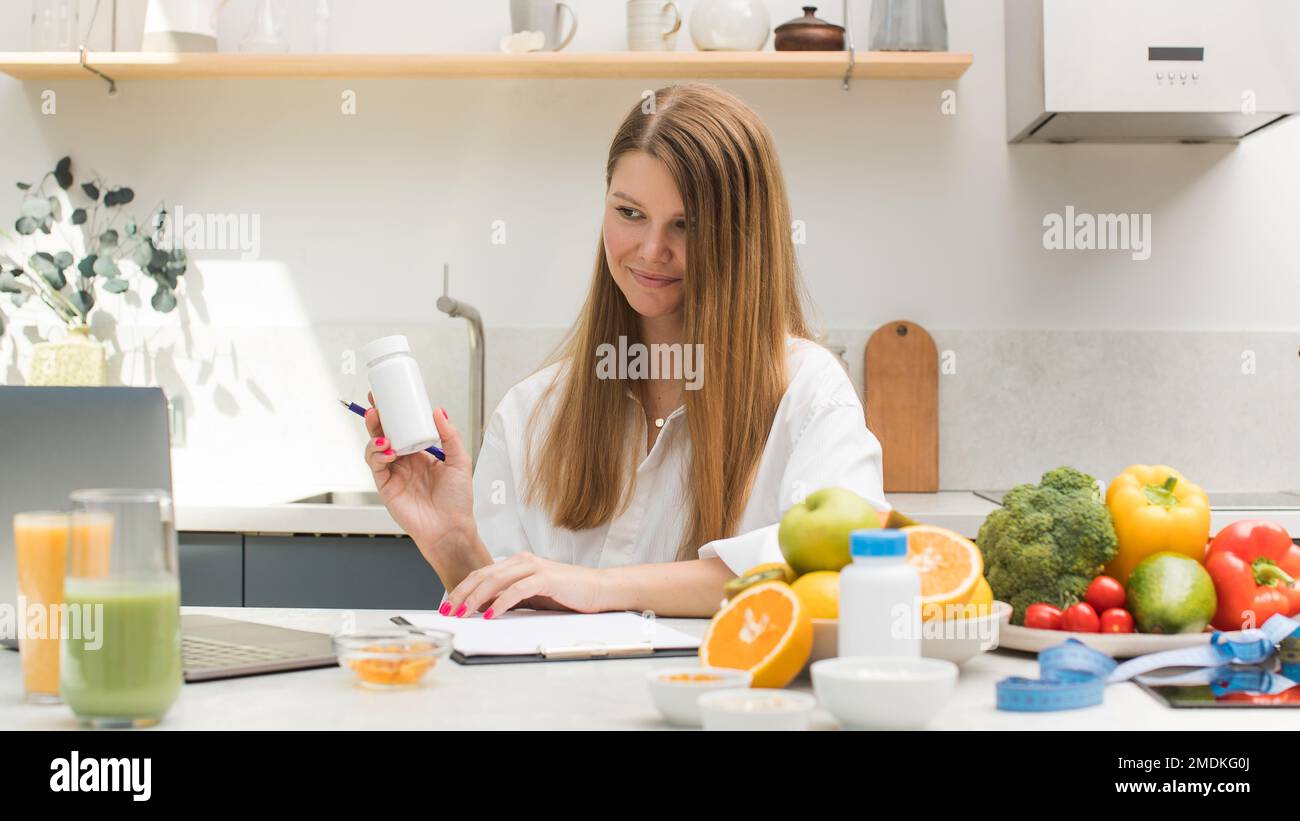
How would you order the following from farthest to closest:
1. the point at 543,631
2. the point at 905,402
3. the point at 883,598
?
the point at 905,402 → the point at 543,631 → the point at 883,598

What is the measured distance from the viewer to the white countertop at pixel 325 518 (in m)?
2.53

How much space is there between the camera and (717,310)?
1.76m

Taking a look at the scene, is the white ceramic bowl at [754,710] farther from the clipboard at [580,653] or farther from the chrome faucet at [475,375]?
the chrome faucet at [475,375]

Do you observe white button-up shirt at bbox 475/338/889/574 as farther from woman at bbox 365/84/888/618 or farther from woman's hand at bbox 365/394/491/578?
woman's hand at bbox 365/394/491/578

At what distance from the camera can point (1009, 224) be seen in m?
3.14

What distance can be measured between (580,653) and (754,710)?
36cm

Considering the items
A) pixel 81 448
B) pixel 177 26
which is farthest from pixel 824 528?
pixel 177 26

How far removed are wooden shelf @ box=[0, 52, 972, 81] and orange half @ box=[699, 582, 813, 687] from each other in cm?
207

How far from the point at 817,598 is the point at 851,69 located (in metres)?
2.17

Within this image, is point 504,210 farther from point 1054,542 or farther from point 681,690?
point 681,690

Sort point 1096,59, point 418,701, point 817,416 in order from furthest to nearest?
1. point 1096,59
2. point 817,416
3. point 418,701
